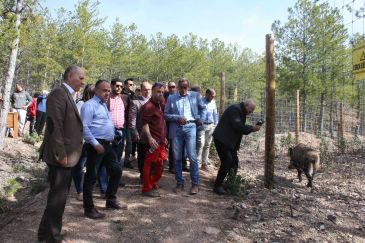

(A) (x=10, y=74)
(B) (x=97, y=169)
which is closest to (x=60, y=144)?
(B) (x=97, y=169)

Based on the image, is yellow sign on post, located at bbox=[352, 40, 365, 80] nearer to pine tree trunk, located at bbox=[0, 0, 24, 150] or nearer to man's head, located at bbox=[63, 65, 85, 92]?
man's head, located at bbox=[63, 65, 85, 92]

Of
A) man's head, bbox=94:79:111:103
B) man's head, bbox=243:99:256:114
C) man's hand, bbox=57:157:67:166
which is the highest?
man's head, bbox=94:79:111:103

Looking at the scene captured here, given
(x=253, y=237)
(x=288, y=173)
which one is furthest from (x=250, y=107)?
(x=288, y=173)

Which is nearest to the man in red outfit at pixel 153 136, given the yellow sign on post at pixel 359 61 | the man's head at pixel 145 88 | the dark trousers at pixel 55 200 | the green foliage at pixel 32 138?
the man's head at pixel 145 88

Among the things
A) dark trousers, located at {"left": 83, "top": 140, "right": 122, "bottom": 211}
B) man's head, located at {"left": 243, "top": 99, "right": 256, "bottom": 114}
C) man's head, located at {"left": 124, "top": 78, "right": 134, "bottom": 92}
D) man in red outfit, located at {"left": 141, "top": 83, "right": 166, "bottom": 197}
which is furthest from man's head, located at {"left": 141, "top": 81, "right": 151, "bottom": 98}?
dark trousers, located at {"left": 83, "top": 140, "right": 122, "bottom": 211}

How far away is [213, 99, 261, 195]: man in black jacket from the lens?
19.6ft

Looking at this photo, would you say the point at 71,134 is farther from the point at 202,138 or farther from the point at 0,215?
the point at 202,138

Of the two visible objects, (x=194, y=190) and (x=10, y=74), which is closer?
(x=194, y=190)

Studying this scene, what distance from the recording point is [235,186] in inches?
245

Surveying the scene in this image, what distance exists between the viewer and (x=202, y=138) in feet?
25.5

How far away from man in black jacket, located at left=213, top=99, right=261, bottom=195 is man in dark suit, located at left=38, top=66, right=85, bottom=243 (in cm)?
273

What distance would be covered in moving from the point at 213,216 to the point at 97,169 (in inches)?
70.2

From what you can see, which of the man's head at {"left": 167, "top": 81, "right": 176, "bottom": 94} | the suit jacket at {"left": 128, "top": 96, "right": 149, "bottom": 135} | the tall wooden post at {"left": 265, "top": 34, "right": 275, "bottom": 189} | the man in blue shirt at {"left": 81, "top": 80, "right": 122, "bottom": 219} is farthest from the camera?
the man's head at {"left": 167, "top": 81, "right": 176, "bottom": 94}

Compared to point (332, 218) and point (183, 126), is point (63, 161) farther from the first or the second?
point (332, 218)
